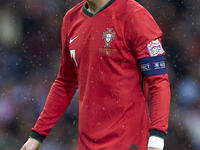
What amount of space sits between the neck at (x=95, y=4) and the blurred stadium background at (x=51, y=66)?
2.76 m

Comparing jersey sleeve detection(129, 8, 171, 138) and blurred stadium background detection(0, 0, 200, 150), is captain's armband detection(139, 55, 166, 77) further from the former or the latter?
blurred stadium background detection(0, 0, 200, 150)

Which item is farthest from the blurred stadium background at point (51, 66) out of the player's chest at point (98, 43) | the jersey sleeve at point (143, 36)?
the jersey sleeve at point (143, 36)

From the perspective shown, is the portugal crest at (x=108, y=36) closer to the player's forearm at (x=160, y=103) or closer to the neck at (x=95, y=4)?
the neck at (x=95, y=4)

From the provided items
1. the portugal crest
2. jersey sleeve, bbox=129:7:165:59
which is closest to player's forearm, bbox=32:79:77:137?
the portugal crest

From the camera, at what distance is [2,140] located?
450cm

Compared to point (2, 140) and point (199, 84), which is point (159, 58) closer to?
point (199, 84)

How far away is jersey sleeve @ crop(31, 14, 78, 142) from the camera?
1.94m

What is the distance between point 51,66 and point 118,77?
318cm

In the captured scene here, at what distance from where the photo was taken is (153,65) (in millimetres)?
1490

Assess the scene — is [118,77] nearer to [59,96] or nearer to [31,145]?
[59,96]

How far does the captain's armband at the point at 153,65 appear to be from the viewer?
4.89 feet

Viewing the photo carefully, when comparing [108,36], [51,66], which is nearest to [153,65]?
[108,36]

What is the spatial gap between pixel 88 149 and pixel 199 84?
121 inches

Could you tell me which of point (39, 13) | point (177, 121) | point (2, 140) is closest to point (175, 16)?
point (177, 121)
